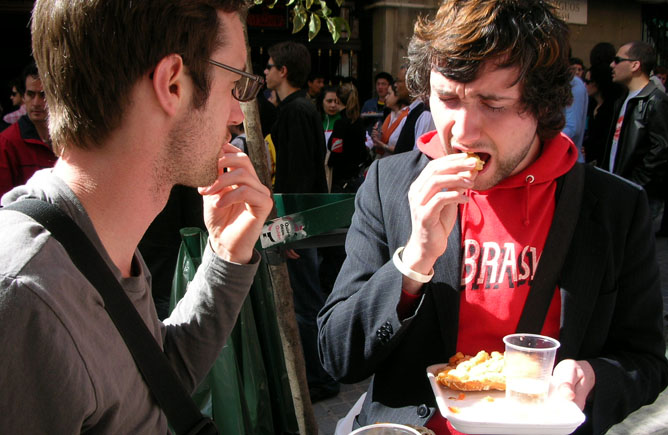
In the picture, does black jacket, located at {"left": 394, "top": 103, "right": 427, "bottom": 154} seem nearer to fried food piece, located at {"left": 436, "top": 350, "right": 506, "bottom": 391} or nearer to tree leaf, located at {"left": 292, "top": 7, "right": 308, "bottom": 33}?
tree leaf, located at {"left": 292, "top": 7, "right": 308, "bottom": 33}

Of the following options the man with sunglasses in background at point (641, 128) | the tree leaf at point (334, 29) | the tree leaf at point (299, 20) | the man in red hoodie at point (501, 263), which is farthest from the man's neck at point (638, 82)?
the man in red hoodie at point (501, 263)

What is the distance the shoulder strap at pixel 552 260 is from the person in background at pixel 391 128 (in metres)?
6.02

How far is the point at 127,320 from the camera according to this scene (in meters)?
1.41

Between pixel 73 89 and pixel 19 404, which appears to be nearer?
pixel 19 404

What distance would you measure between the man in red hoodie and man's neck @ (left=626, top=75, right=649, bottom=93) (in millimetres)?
5550

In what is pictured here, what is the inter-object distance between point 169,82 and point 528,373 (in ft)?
3.97

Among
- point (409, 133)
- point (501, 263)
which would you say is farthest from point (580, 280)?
point (409, 133)

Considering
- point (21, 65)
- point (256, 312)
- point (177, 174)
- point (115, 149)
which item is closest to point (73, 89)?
point (115, 149)

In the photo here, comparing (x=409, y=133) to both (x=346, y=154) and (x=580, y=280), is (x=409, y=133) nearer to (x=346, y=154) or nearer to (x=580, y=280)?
(x=346, y=154)

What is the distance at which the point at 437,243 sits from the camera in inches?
71.0

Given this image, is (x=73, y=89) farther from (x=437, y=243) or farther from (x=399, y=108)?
(x=399, y=108)

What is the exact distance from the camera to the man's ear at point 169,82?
5.01ft

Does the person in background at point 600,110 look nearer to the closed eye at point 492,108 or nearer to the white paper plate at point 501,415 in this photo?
the closed eye at point 492,108

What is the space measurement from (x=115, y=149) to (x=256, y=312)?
2.29 m
